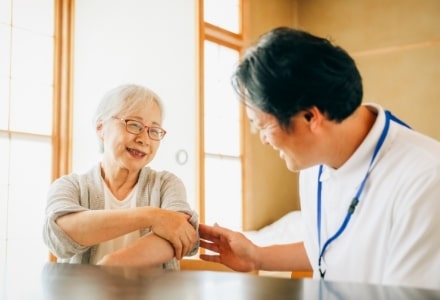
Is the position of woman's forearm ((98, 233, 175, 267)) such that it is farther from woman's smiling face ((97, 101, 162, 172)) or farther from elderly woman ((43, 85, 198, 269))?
woman's smiling face ((97, 101, 162, 172))

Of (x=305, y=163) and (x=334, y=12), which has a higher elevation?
(x=334, y=12)

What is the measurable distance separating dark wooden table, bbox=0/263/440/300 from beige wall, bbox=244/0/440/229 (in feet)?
14.4

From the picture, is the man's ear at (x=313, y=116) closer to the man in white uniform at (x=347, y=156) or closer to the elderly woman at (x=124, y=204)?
the man in white uniform at (x=347, y=156)

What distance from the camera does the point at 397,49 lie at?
5668 millimetres

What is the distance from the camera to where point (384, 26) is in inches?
226

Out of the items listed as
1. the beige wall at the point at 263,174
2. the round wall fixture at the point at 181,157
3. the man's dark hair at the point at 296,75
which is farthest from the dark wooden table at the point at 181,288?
the beige wall at the point at 263,174

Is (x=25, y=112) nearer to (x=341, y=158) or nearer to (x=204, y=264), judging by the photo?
(x=204, y=264)

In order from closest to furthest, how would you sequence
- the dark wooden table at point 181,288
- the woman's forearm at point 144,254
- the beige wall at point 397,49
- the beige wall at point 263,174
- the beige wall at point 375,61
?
1. the dark wooden table at point 181,288
2. the woman's forearm at point 144,254
3. the beige wall at point 263,174
4. the beige wall at point 375,61
5. the beige wall at point 397,49

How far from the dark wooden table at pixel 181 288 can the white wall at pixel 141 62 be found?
332 cm

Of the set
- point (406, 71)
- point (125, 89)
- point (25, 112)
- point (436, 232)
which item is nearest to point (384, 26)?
point (406, 71)

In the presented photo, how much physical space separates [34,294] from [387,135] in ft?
2.87

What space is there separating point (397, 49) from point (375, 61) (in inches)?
9.4

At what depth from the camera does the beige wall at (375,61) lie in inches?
212

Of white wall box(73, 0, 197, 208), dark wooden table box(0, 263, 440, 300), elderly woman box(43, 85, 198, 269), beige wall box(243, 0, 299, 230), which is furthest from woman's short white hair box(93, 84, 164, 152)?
beige wall box(243, 0, 299, 230)
